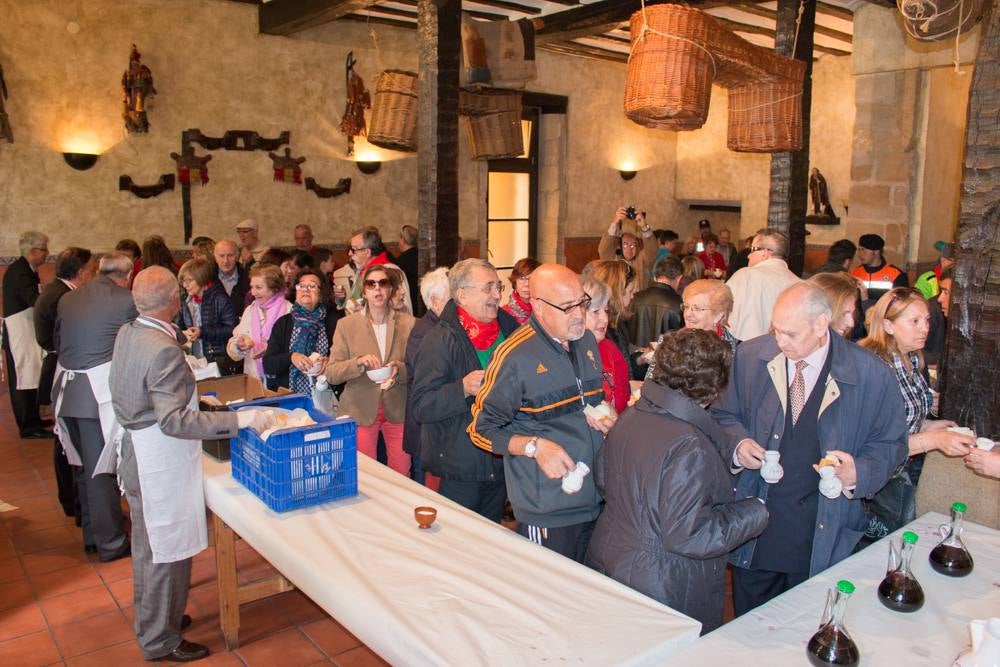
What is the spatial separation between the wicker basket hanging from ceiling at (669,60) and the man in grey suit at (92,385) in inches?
119

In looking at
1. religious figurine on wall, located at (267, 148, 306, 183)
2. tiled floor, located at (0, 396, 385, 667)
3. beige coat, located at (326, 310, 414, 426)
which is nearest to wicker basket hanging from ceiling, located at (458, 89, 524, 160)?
beige coat, located at (326, 310, 414, 426)

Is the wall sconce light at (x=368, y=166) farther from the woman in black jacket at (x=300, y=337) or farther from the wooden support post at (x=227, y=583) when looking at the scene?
the wooden support post at (x=227, y=583)

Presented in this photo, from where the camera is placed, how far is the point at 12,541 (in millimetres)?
4594

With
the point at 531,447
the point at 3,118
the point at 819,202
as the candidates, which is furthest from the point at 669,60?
the point at 819,202

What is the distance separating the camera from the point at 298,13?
8.45m

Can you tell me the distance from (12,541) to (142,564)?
6.38ft

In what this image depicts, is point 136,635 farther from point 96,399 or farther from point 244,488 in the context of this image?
point 96,399

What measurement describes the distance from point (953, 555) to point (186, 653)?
9.71ft

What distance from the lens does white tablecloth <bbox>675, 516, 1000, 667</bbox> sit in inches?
77.9

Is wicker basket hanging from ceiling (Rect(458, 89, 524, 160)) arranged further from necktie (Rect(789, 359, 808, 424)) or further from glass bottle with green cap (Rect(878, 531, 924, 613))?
glass bottle with green cap (Rect(878, 531, 924, 613))

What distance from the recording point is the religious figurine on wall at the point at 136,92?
8266 millimetres

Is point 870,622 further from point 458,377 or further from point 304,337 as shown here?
point 304,337

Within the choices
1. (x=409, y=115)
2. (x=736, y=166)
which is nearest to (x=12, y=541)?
(x=409, y=115)

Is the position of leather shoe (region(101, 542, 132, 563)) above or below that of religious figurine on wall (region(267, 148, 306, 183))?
below
